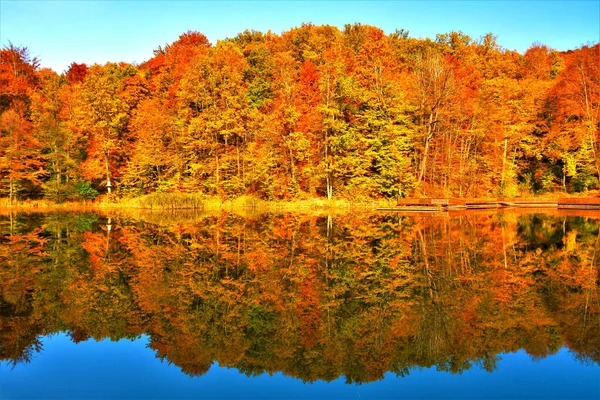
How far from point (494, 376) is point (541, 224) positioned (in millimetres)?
20443

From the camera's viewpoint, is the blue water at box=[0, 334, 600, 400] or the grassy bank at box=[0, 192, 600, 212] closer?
the blue water at box=[0, 334, 600, 400]

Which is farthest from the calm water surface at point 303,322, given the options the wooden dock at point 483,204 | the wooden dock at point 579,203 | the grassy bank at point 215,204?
the wooden dock at point 579,203

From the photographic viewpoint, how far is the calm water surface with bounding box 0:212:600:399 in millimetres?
6309

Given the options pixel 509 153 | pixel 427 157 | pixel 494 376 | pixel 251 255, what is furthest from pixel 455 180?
pixel 494 376

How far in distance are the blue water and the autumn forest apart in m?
31.8

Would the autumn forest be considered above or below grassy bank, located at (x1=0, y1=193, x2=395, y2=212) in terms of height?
above

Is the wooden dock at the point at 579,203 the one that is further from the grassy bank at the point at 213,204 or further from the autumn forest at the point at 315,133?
the autumn forest at the point at 315,133

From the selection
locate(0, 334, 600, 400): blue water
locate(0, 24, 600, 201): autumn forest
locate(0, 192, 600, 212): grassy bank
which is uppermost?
locate(0, 24, 600, 201): autumn forest

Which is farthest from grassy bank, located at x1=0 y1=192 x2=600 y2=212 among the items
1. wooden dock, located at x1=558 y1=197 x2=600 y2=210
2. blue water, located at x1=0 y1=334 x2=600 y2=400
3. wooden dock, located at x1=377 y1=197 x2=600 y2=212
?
blue water, located at x1=0 y1=334 x2=600 y2=400

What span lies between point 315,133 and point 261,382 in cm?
3559

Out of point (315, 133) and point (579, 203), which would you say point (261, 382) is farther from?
point (579, 203)

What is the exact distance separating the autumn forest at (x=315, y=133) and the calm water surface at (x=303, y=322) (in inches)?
940

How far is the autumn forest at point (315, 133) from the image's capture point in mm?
39312

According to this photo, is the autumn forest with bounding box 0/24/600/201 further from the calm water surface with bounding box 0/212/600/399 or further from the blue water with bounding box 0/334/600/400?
the blue water with bounding box 0/334/600/400
